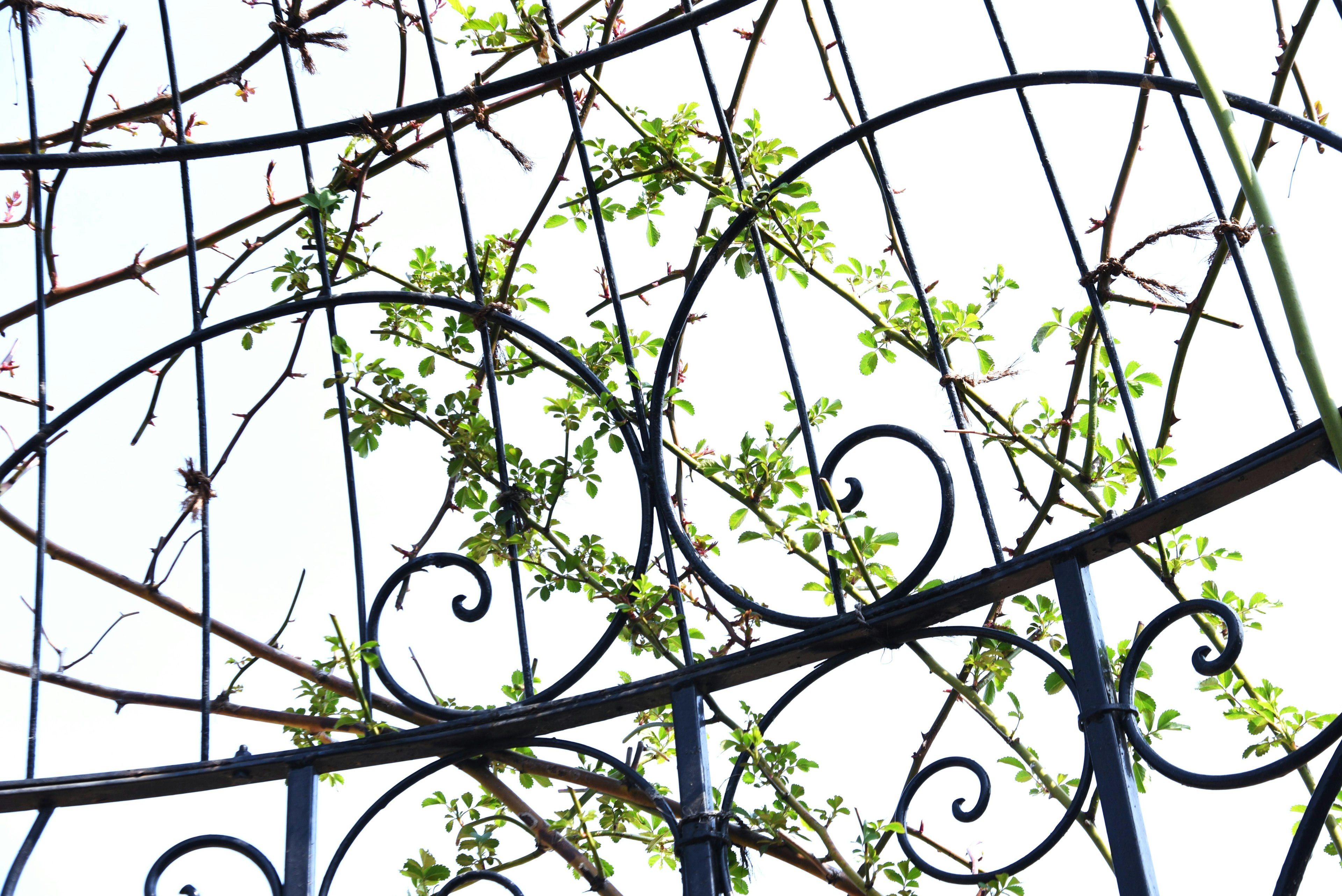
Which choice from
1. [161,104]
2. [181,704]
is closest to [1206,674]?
[181,704]

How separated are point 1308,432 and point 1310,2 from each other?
35.1 inches

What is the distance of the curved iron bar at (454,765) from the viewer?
1.54 m

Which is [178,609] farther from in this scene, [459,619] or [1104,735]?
[1104,735]

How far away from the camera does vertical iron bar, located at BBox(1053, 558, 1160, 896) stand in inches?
48.6

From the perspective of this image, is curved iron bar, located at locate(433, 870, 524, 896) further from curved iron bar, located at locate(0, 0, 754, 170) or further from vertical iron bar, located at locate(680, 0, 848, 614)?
curved iron bar, located at locate(0, 0, 754, 170)

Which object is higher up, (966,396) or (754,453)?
(966,396)

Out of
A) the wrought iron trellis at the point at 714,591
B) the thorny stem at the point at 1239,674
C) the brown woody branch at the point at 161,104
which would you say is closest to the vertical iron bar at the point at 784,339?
the wrought iron trellis at the point at 714,591

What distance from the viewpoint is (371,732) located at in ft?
5.77

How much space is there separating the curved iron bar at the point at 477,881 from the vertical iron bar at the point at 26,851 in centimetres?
60

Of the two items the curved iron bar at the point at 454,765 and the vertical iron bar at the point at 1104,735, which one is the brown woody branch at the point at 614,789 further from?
the vertical iron bar at the point at 1104,735

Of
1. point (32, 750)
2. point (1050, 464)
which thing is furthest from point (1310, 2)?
point (32, 750)

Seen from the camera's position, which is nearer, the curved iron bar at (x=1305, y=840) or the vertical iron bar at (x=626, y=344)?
the curved iron bar at (x=1305, y=840)

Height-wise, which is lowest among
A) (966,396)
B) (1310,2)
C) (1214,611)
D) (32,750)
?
(1214,611)

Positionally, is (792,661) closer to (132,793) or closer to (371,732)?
(371,732)
